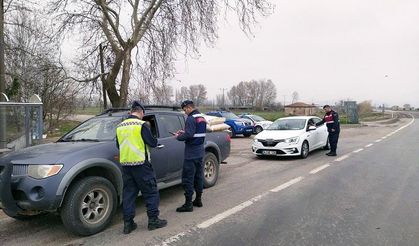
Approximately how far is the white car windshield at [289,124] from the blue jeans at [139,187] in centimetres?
865

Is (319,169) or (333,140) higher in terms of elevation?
(333,140)

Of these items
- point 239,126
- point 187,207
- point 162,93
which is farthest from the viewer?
point 239,126

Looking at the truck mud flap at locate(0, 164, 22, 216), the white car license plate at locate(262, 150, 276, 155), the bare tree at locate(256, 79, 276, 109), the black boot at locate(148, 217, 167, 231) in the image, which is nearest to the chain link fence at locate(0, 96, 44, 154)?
the truck mud flap at locate(0, 164, 22, 216)

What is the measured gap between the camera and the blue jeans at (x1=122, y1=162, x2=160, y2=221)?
5.15 meters

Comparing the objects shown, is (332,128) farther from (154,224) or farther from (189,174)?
(154,224)

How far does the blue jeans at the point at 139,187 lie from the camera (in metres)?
5.15

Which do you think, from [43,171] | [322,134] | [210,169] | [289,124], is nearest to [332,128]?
[322,134]

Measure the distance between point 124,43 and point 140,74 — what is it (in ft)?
5.20

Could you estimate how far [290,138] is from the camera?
1189 centimetres

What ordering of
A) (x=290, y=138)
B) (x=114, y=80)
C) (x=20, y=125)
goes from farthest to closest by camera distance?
(x=114, y=80), (x=290, y=138), (x=20, y=125)

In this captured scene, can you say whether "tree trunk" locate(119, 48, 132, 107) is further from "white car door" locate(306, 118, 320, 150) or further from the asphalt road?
the asphalt road

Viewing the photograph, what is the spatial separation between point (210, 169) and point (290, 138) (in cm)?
473

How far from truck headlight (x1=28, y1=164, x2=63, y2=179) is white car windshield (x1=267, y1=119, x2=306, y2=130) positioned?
378 inches

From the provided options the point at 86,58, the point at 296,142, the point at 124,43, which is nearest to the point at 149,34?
the point at 124,43
